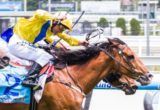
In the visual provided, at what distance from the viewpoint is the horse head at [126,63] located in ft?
21.5

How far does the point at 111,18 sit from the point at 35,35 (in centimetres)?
3098

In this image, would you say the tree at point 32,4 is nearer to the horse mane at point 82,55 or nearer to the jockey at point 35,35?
the horse mane at point 82,55

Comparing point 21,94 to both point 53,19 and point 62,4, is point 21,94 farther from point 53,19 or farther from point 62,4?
point 62,4

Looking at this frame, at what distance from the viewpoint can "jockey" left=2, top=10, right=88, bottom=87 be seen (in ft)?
20.6

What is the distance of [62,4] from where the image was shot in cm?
4281

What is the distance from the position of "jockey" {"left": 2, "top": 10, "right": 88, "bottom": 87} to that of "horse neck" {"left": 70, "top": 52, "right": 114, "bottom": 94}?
36 cm

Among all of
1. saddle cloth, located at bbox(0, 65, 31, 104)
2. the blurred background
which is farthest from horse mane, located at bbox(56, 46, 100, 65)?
the blurred background

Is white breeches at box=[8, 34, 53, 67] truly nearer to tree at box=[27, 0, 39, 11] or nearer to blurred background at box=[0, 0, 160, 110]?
blurred background at box=[0, 0, 160, 110]

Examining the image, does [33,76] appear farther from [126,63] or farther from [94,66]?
[126,63]

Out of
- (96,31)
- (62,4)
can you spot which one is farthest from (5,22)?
(62,4)

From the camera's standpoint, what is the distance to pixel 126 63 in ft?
21.5

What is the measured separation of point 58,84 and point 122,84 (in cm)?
80

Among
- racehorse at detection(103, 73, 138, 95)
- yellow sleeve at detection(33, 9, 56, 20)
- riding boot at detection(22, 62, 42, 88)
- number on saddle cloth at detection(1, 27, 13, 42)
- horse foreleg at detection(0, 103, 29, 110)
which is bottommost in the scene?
horse foreleg at detection(0, 103, 29, 110)

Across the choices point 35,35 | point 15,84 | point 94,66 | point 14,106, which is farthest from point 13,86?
point 94,66
